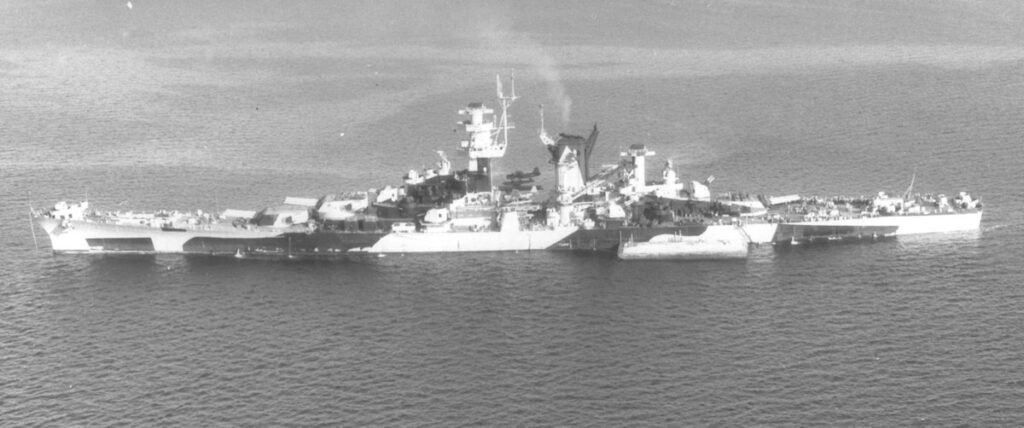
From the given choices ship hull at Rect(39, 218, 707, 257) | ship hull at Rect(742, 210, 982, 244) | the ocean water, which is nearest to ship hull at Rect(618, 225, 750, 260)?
ship hull at Rect(39, 218, 707, 257)

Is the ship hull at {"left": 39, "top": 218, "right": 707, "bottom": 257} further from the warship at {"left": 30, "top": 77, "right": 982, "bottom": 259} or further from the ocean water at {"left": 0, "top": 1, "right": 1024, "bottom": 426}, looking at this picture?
the ocean water at {"left": 0, "top": 1, "right": 1024, "bottom": 426}

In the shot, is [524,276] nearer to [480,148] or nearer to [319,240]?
[480,148]

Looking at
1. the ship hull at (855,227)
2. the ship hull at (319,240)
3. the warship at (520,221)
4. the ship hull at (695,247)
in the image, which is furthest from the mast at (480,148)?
the ship hull at (855,227)

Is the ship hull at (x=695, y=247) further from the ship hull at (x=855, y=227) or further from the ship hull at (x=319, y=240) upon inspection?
the ship hull at (x=855, y=227)

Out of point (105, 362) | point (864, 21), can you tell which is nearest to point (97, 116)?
point (105, 362)

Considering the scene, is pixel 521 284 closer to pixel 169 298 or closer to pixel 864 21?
pixel 169 298

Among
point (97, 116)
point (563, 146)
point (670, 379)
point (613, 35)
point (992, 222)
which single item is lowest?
point (670, 379)

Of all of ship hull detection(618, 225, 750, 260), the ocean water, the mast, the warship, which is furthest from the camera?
the mast
